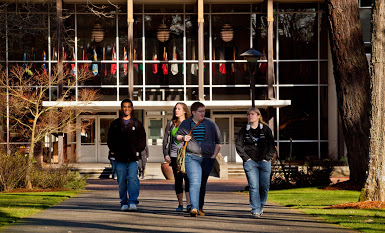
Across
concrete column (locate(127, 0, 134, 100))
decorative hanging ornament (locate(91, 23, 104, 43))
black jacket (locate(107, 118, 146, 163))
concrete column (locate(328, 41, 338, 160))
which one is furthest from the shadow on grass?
concrete column (locate(328, 41, 338, 160))

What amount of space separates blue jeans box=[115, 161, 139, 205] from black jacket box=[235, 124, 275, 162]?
1889mm

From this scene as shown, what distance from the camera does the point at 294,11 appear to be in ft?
119

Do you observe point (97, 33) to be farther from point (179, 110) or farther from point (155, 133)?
point (179, 110)

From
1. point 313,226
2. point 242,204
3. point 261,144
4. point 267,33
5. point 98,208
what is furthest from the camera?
point 267,33

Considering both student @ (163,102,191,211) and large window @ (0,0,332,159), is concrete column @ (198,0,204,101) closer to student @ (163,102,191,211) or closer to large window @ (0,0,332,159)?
large window @ (0,0,332,159)

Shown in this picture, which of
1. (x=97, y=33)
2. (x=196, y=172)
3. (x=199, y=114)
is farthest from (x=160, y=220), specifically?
(x=97, y=33)

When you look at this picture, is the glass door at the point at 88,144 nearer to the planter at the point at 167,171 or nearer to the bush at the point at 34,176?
the planter at the point at 167,171

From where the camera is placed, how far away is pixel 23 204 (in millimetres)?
12984

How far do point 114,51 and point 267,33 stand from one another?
7589 millimetres

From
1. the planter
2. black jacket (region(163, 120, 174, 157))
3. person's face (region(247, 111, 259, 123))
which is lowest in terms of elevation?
the planter

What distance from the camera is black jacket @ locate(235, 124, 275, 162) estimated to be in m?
10.8

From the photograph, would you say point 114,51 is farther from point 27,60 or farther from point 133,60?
point 27,60

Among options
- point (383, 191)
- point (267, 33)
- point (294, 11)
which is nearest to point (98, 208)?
point (383, 191)

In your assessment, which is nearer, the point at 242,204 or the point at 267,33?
the point at 242,204
